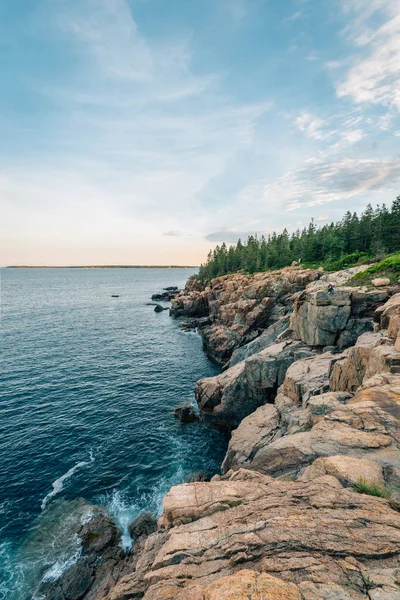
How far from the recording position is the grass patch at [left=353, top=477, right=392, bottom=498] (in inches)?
414

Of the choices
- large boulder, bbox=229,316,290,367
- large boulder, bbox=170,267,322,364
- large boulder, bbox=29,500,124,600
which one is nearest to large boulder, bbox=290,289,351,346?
large boulder, bbox=229,316,290,367

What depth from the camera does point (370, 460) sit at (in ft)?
40.4

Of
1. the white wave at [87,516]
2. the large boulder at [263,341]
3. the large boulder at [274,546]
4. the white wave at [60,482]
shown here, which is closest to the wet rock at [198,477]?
the white wave at [87,516]

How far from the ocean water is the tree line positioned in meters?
44.7

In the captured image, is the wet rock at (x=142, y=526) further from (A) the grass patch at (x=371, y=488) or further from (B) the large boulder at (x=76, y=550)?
(A) the grass patch at (x=371, y=488)

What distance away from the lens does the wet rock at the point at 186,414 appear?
34.9 meters

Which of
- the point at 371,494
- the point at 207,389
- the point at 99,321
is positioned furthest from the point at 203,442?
the point at 99,321

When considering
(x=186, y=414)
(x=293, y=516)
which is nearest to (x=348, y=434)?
(x=293, y=516)

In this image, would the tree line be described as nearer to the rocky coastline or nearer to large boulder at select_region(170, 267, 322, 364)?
large boulder at select_region(170, 267, 322, 364)

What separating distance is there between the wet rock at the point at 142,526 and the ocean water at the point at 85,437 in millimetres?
604

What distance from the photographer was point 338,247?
79188 millimetres

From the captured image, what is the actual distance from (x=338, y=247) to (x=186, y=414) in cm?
6740

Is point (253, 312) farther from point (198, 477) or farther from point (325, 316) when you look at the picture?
point (198, 477)

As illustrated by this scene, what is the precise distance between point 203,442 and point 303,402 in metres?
13.9
